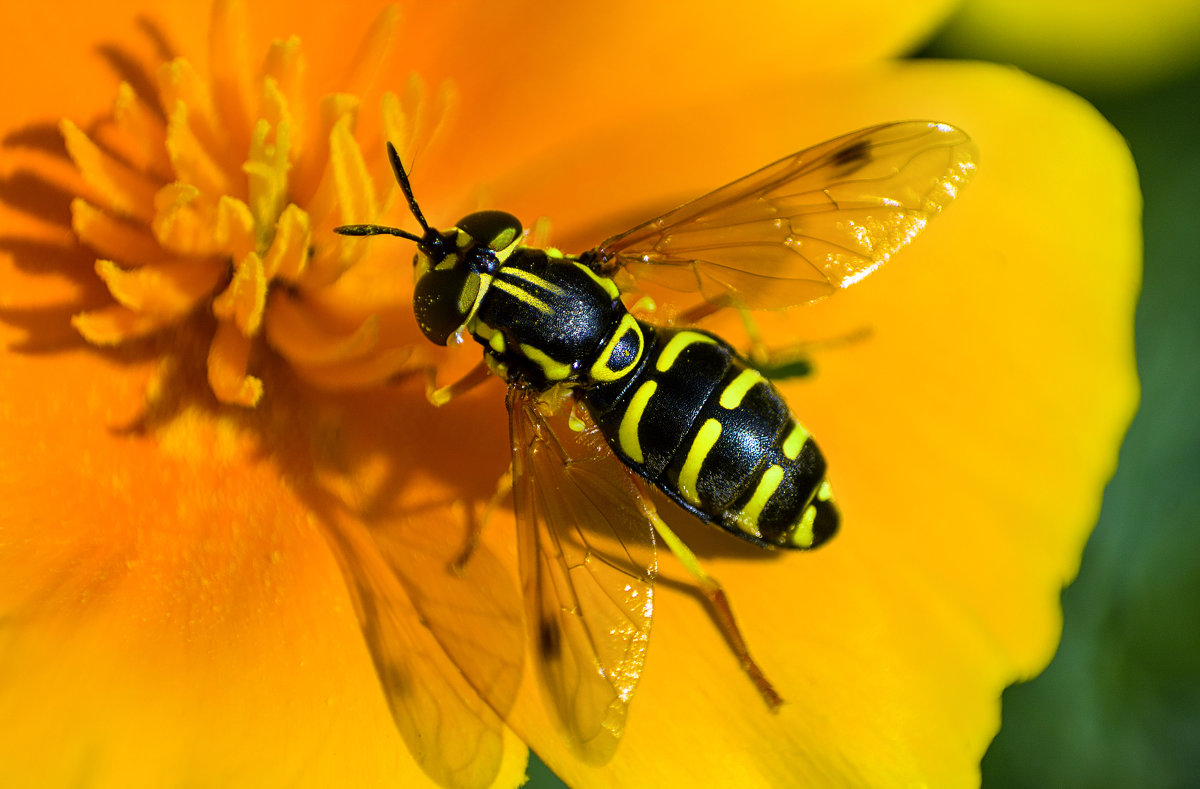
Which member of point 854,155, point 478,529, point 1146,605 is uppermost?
point 854,155

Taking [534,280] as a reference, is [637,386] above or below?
below

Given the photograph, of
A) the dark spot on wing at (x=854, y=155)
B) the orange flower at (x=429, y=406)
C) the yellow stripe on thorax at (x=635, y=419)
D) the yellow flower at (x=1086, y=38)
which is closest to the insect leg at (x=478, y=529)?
the orange flower at (x=429, y=406)

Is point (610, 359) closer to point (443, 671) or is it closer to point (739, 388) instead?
point (739, 388)

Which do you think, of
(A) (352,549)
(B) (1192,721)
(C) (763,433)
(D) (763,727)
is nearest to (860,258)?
(C) (763,433)

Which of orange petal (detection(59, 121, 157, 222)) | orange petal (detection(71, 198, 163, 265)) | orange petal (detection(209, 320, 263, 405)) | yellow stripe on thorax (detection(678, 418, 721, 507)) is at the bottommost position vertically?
yellow stripe on thorax (detection(678, 418, 721, 507))

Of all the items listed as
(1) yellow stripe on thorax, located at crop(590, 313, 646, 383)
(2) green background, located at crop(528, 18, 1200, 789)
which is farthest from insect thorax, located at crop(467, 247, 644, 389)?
(2) green background, located at crop(528, 18, 1200, 789)

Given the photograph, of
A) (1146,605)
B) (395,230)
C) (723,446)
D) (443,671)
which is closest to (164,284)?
(395,230)

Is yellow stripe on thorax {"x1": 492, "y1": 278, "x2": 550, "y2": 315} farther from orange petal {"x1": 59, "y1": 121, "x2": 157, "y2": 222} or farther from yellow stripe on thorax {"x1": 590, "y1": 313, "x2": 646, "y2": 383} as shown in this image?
orange petal {"x1": 59, "y1": 121, "x2": 157, "y2": 222}

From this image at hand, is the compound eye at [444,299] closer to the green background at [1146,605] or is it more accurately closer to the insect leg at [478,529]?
the insect leg at [478,529]
